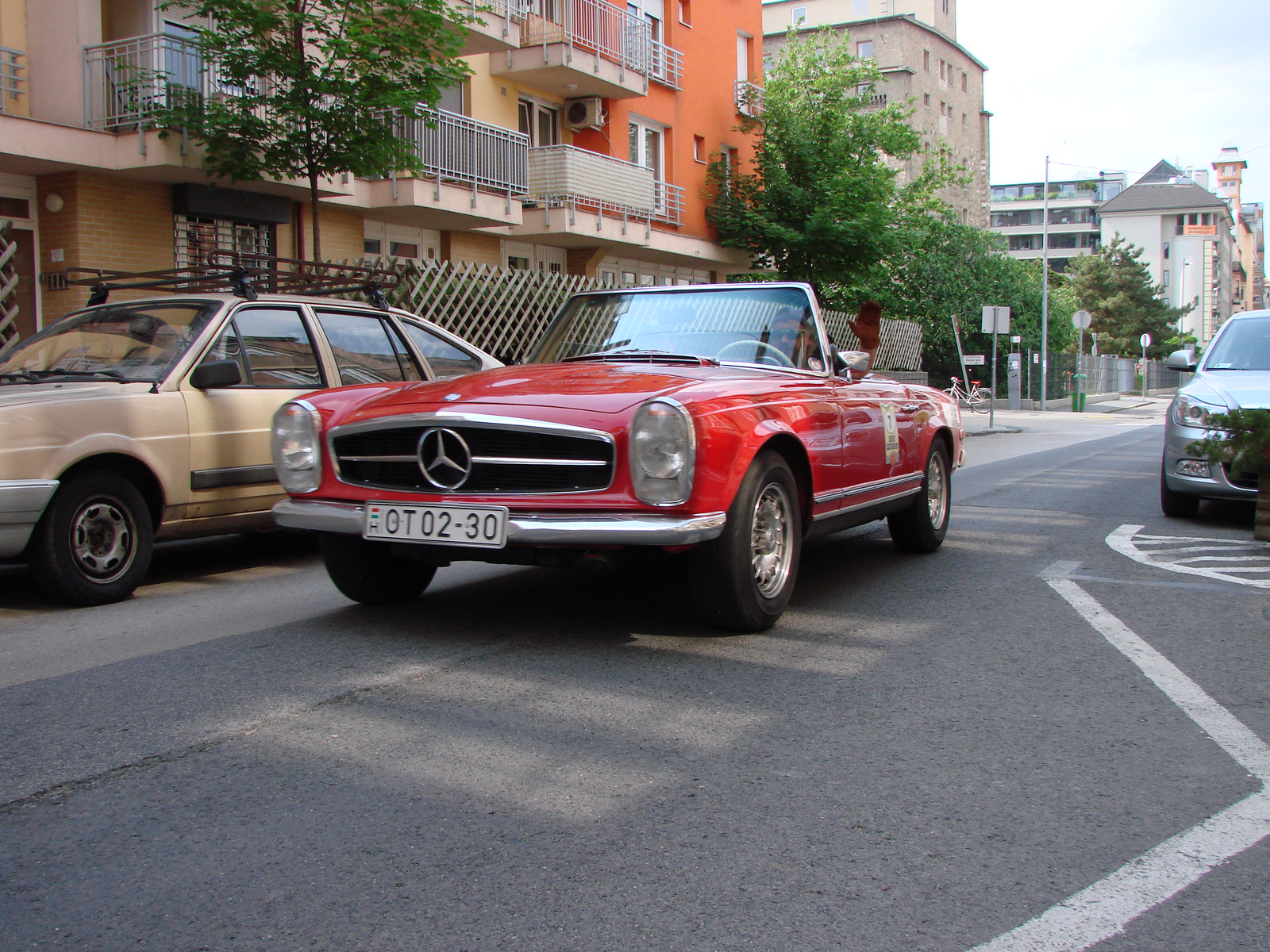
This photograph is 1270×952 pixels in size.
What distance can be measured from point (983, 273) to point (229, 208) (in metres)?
32.8

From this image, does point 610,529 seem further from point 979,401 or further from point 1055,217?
point 1055,217

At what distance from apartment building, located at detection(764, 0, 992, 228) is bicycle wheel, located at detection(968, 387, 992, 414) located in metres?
21.7

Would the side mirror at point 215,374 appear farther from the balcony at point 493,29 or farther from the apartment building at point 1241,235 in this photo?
the apartment building at point 1241,235

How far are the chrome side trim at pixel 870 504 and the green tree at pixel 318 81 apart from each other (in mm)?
8418

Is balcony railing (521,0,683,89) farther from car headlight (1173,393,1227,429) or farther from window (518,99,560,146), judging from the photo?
car headlight (1173,393,1227,429)

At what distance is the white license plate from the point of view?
4.45 meters

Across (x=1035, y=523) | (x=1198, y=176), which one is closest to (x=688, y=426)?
(x=1035, y=523)

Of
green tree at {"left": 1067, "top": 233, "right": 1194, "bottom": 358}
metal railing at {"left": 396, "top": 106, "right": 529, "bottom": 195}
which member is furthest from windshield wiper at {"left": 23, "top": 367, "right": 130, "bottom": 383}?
green tree at {"left": 1067, "top": 233, "right": 1194, "bottom": 358}

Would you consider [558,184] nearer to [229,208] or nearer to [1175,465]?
[229,208]

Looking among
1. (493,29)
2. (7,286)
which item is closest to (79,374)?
(7,286)

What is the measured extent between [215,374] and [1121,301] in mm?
91108

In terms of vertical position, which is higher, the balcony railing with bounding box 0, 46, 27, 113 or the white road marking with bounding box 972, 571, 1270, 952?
the balcony railing with bounding box 0, 46, 27, 113

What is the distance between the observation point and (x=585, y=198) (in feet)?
78.5

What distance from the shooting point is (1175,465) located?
913 centimetres
